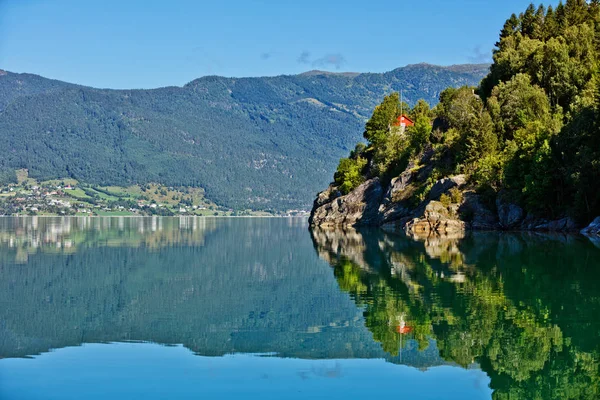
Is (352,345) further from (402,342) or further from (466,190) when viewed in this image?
(466,190)

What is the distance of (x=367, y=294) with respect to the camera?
34281 mm

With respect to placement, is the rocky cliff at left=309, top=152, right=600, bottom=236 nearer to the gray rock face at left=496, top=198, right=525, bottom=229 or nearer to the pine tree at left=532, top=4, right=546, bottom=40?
the gray rock face at left=496, top=198, right=525, bottom=229

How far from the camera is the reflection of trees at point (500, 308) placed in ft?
64.0

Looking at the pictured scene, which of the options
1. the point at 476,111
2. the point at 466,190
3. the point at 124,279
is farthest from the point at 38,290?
the point at 476,111

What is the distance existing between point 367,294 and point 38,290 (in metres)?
16.4

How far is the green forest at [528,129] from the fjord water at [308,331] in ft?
110

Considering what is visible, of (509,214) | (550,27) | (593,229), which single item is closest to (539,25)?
(550,27)

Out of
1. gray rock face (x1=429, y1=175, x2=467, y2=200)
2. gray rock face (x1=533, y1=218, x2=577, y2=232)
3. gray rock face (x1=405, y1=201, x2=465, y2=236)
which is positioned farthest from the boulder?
gray rock face (x1=533, y1=218, x2=577, y2=232)

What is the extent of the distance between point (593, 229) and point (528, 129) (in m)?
24.1

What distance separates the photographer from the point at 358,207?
125 metres

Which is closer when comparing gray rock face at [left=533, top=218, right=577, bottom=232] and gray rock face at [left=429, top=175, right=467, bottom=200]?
gray rock face at [left=533, top=218, right=577, bottom=232]

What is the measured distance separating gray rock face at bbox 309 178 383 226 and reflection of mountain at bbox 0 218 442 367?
2702 inches

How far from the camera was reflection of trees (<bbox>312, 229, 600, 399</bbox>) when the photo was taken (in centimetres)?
1950

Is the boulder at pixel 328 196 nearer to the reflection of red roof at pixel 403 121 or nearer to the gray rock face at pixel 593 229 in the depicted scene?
the reflection of red roof at pixel 403 121
